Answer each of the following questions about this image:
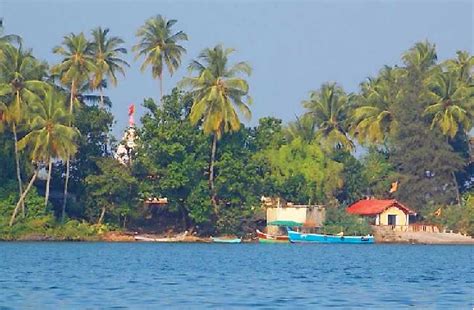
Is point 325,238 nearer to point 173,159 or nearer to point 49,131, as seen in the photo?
point 173,159

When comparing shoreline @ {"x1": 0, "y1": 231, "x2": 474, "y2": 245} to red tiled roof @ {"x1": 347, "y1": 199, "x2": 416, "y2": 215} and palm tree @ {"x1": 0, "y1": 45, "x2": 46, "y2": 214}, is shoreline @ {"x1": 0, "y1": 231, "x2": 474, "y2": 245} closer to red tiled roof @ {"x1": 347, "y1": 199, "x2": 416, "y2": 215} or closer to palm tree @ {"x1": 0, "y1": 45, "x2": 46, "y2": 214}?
red tiled roof @ {"x1": 347, "y1": 199, "x2": 416, "y2": 215}

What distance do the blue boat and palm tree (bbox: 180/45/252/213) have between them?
5.44m

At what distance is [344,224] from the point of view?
232ft

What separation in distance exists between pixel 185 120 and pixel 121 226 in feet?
24.5

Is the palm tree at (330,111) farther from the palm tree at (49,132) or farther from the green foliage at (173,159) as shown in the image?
the palm tree at (49,132)

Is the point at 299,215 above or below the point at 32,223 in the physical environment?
above

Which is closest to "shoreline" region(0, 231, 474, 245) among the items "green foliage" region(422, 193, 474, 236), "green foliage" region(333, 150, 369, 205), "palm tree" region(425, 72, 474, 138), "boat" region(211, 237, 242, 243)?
"boat" region(211, 237, 242, 243)

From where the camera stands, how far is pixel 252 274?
37438mm

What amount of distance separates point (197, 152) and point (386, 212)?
44.7ft

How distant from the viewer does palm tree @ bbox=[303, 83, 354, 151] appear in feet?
268

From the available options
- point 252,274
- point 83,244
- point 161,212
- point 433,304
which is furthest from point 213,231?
point 433,304

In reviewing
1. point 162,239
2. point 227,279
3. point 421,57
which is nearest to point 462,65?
point 421,57

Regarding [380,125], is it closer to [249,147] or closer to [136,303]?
[249,147]

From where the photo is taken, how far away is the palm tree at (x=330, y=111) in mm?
81750
